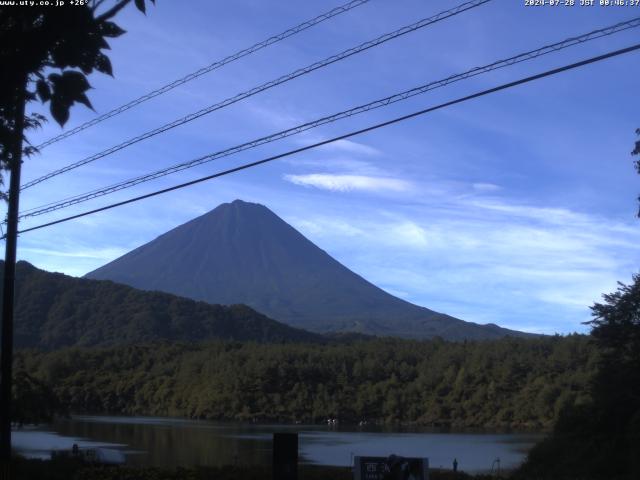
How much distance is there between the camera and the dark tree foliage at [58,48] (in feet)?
14.4

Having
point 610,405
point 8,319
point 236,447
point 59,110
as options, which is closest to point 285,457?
point 59,110

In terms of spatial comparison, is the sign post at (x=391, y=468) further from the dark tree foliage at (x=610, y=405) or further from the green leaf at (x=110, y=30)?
the dark tree foliage at (x=610, y=405)

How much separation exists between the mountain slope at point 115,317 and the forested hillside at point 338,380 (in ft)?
106

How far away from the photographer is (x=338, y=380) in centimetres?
9275

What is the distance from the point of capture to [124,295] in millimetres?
147000

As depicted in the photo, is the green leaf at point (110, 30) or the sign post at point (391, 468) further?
the sign post at point (391, 468)

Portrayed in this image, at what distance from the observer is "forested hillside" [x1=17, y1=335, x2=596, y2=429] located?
7944 cm

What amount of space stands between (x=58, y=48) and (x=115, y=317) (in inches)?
5606

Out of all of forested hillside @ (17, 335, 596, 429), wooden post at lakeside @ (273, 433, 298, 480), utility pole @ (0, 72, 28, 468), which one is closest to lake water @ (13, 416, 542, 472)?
forested hillside @ (17, 335, 596, 429)

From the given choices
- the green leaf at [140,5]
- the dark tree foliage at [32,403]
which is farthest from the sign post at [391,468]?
the dark tree foliage at [32,403]

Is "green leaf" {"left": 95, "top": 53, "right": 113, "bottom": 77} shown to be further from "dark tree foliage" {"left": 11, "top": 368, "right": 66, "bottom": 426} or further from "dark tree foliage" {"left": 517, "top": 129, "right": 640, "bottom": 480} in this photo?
"dark tree foliage" {"left": 517, "top": 129, "right": 640, "bottom": 480}

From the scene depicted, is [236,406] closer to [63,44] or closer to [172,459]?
[172,459]

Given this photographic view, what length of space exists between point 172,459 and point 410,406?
53.9 meters

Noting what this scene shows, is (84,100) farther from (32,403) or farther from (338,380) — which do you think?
(338,380)
